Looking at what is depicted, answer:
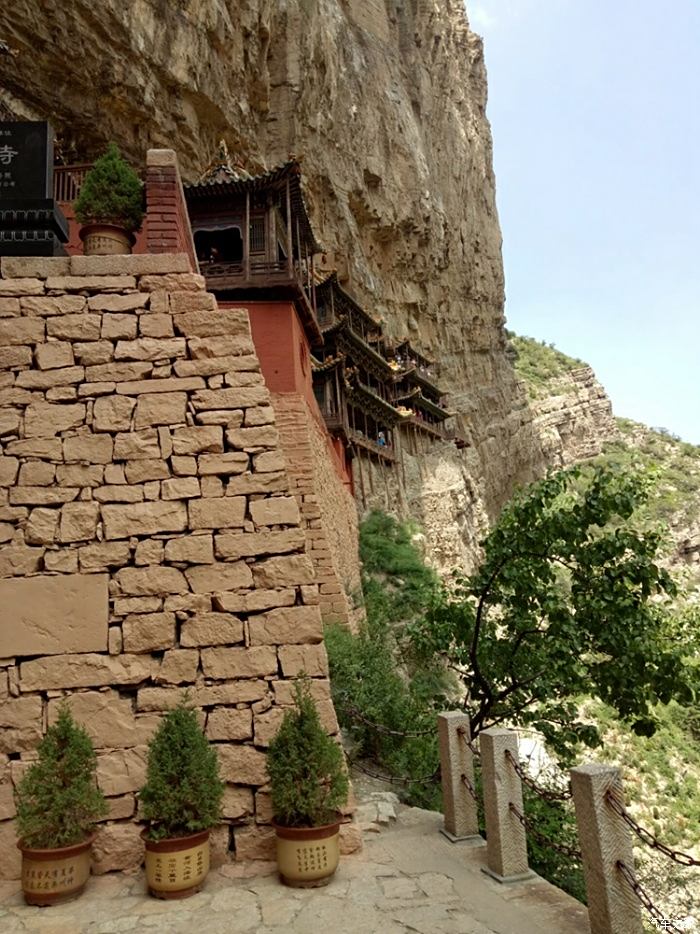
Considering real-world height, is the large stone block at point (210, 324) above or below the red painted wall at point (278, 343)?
below

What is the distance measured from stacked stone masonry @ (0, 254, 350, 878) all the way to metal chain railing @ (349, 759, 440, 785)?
7.19ft

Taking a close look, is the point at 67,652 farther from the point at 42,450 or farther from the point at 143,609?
the point at 42,450

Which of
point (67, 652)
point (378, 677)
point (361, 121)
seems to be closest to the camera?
point (67, 652)

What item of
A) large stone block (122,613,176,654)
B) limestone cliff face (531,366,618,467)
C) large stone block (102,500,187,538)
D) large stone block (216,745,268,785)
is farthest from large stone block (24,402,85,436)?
limestone cliff face (531,366,618,467)

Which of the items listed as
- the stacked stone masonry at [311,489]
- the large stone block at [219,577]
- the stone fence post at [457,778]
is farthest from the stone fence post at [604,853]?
the stacked stone masonry at [311,489]

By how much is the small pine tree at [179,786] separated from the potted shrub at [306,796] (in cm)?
41

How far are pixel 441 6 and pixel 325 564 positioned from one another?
123 feet

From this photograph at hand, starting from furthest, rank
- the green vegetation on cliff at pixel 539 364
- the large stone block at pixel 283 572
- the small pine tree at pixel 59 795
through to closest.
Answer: the green vegetation on cliff at pixel 539 364 → the large stone block at pixel 283 572 → the small pine tree at pixel 59 795

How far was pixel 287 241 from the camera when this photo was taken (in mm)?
13883

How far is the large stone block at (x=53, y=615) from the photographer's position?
4262mm

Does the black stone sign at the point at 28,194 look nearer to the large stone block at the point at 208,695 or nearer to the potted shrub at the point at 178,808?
the large stone block at the point at 208,695

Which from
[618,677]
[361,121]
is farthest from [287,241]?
[361,121]

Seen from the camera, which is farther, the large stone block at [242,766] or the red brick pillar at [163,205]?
the red brick pillar at [163,205]

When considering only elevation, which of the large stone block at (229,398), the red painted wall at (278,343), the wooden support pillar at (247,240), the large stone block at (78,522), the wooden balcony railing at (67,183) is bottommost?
the large stone block at (78,522)
